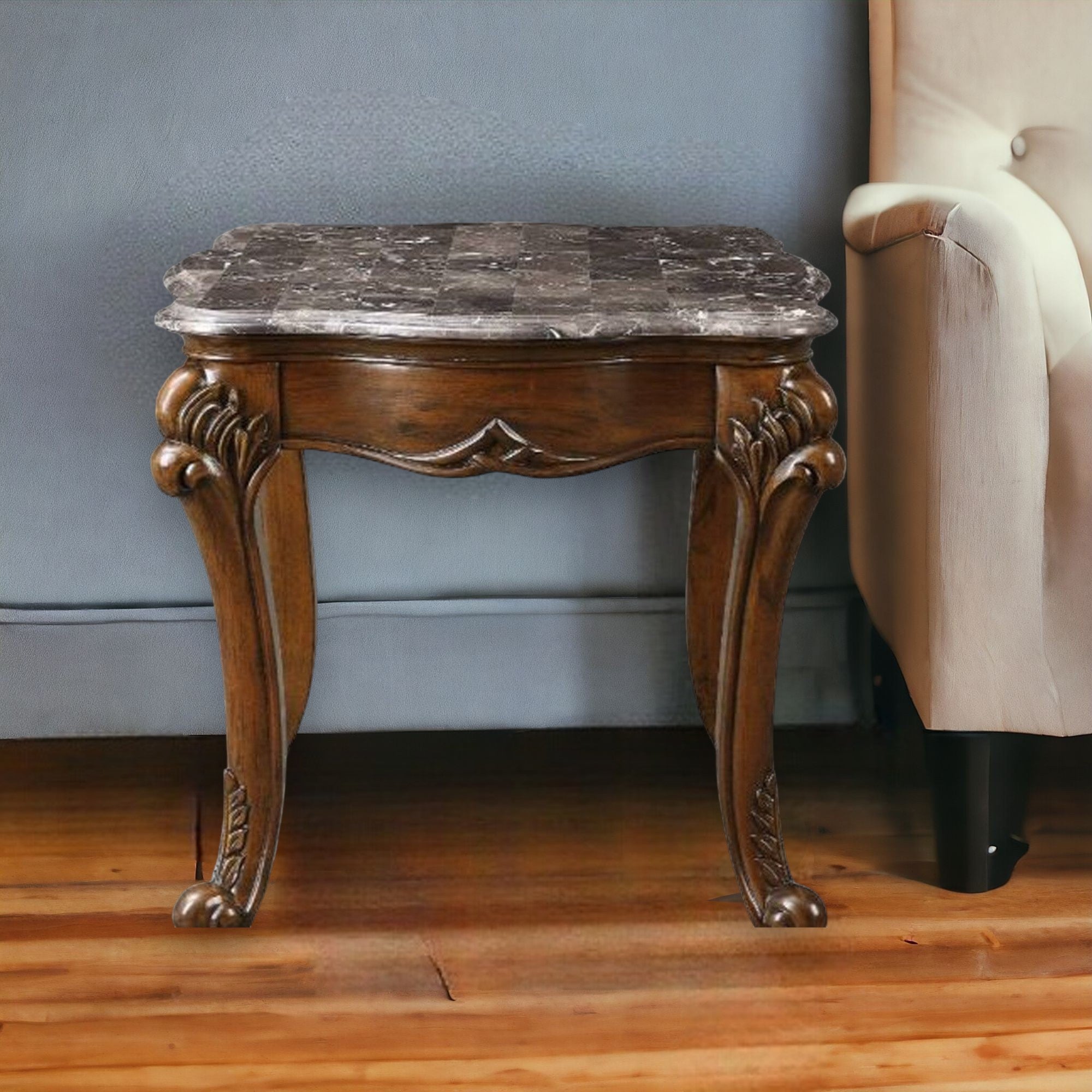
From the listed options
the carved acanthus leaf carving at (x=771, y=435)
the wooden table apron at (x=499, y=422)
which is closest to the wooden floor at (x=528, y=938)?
the wooden table apron at (x=499, y=422)

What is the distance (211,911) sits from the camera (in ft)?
3.60

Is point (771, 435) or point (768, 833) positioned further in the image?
point (768, 833)

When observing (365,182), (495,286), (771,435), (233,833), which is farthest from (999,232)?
(233,833)

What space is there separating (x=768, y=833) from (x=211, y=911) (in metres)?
0.45

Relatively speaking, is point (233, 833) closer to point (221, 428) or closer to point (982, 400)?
point (221, 428)

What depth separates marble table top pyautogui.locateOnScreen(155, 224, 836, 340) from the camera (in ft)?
3.00

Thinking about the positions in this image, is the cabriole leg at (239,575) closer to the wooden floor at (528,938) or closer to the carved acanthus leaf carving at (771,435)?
the wooden floor at (528,938)

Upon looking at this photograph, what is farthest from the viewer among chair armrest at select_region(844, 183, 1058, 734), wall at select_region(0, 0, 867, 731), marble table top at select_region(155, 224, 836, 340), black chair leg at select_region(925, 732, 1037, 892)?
wall at select_region(0, 0, 867, 731)

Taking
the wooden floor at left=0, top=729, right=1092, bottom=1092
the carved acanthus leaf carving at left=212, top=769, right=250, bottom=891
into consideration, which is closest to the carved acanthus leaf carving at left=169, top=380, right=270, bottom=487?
the carved acanthus leaf carving at left=212, top=769, right=250, bottom=891

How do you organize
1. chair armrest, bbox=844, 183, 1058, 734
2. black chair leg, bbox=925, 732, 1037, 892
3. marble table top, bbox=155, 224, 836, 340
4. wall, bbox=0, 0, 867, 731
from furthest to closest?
wall, bbox=0, 0, 867, 731 → black chair leg, bbox=925, 732, 1037, 892 → chair armrest, bbox=844, 183, 1058, 734 → marble table top, bbox=155, 224, 836, 340

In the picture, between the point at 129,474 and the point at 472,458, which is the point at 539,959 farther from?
the point at 129,474

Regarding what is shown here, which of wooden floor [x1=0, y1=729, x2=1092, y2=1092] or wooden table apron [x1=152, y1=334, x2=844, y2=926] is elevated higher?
wooden table apron [x1=152, y1=334, x2=844, y2=926]

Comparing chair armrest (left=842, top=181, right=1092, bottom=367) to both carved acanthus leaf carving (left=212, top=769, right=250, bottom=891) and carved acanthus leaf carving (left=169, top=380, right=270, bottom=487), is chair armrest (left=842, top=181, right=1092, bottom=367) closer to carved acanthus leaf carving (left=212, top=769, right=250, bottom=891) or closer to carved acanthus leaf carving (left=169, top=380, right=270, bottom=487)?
carved acanthus leaf carving (left=169, top=380, right=270, bottom=487)

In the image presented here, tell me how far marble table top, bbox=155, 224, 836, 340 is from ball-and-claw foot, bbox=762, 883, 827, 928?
46 centimetres
